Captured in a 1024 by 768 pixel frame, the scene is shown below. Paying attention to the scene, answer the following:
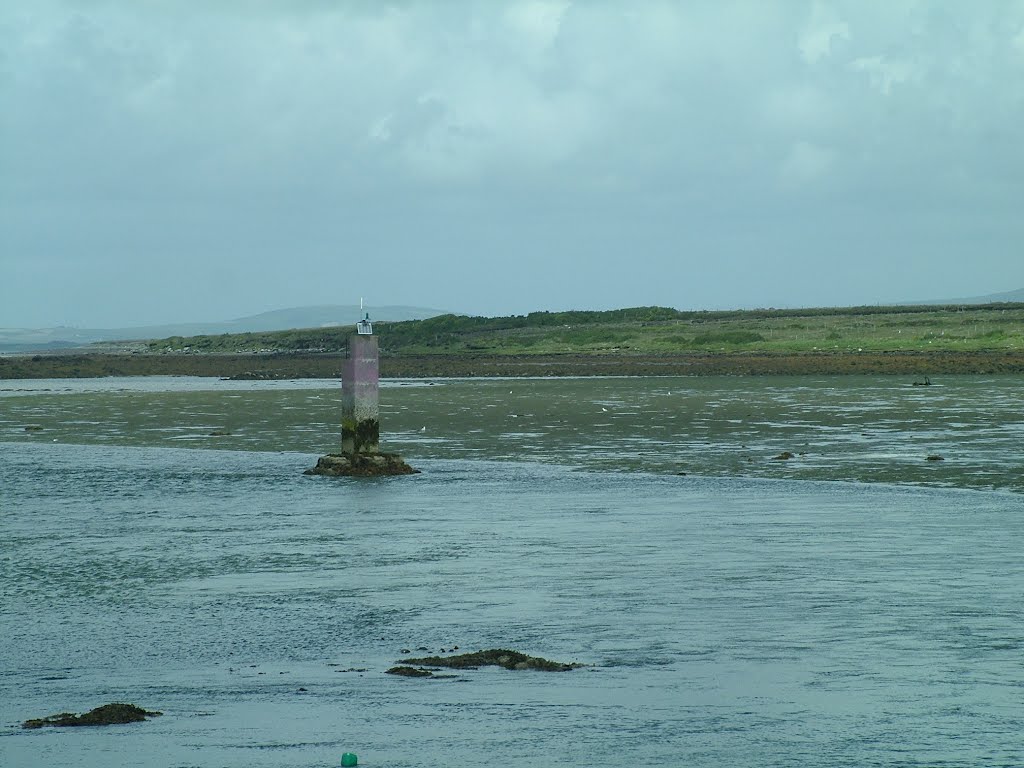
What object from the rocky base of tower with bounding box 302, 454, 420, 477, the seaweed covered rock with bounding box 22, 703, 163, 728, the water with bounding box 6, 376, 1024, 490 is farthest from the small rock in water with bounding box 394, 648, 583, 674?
the rocky base of tower with bounding box 302, 454, 420, 477

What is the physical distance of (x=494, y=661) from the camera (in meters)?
12.6

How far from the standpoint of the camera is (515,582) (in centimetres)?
1670

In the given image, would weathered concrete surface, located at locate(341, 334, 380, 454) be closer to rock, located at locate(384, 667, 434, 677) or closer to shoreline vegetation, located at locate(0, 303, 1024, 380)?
rock, located at locate(384, 667, 434, 677)

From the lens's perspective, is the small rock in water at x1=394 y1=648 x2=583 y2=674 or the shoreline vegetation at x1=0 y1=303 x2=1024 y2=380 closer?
the small rock in water at x1=394 y1=648 x2=583 y2=674

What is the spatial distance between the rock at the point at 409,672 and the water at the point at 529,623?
0.13m

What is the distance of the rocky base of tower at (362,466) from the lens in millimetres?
30516

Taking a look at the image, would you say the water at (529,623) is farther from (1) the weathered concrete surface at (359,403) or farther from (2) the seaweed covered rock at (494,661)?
(1) the weathered concrete surface at (359,403)

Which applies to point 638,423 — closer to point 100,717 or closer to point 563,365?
point 100,717

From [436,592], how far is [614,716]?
5694mm

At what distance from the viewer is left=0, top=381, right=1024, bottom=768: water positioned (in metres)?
10.2

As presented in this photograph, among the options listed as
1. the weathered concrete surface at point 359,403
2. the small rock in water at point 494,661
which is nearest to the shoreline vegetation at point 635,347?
the weathered concrete surface at point 359,403

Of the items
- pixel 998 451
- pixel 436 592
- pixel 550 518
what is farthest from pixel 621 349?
pixel 436 592

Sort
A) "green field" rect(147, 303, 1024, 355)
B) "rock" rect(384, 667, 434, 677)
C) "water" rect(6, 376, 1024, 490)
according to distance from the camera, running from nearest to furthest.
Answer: "rock" rect(384, 667, 434, 677) < "water" rect(6, 376, 1024, 490) < "green field" rect(147, 303, 1024, 355)

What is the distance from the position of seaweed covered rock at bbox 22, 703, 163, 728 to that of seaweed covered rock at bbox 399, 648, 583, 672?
8.22 ft
